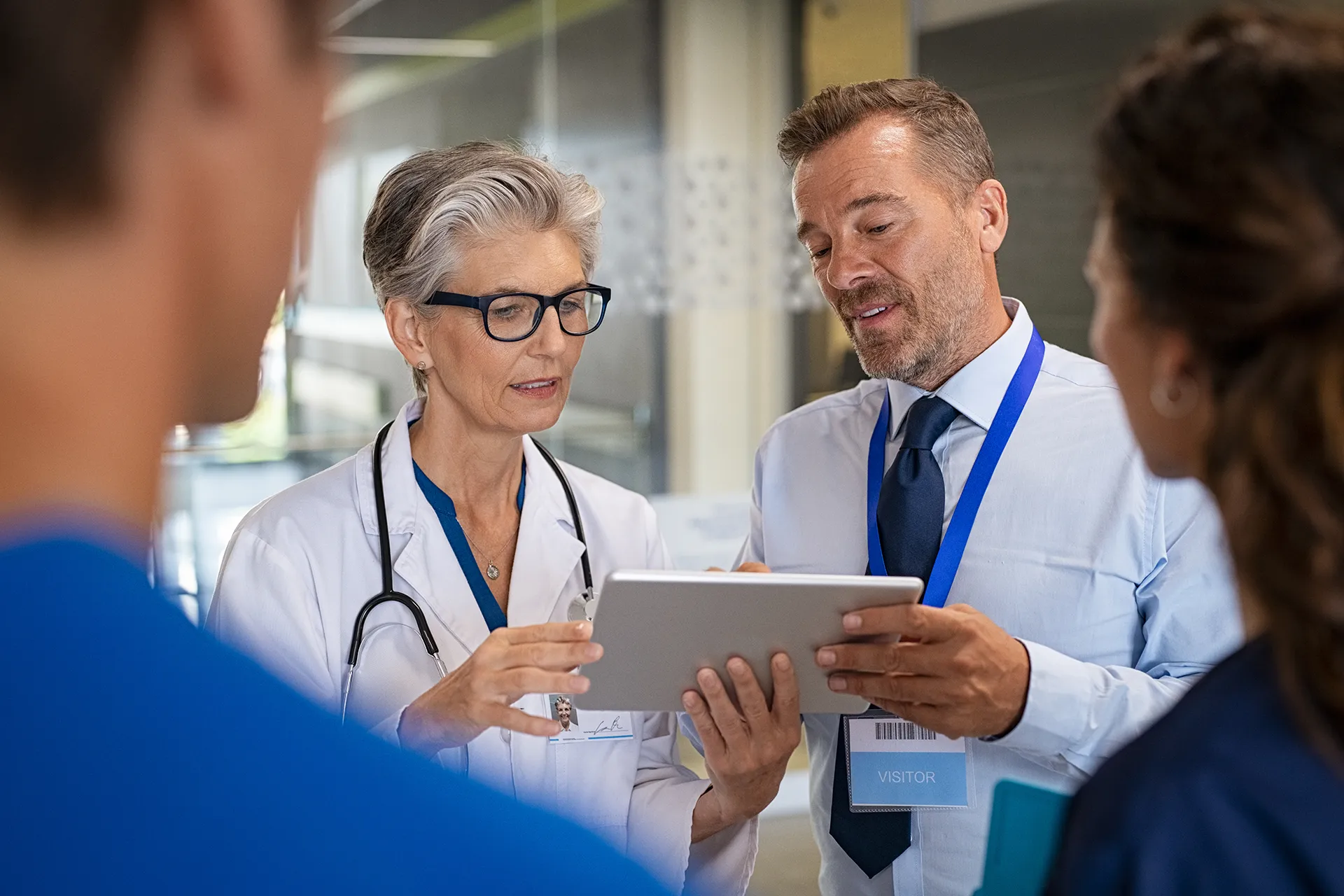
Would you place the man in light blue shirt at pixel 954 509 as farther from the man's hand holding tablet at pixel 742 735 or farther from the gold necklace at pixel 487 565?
the gold necklace at pixel 487 565

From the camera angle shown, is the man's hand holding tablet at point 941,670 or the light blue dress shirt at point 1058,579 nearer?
the man's hand holding tablet at point 941,670

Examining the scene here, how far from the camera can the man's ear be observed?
8.07ft

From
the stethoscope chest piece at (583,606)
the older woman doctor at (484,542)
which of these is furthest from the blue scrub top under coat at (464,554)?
the stethoscope chest piece at (583,606)

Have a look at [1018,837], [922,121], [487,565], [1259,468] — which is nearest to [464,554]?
[487,565]

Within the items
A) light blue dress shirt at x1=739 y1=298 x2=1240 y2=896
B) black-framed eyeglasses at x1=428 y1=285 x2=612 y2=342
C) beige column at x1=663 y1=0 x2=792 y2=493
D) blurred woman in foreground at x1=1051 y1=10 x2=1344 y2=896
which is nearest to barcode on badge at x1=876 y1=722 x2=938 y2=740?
light blue dress shirt at x1=739 y1=298 x2=1240 y2=896

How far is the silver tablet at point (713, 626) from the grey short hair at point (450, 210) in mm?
869

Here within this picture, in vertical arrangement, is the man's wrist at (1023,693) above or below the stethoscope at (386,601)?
below

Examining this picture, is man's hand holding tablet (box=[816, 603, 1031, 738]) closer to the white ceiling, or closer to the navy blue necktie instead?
the navy blue necktie

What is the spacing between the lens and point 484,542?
2357 millimetres

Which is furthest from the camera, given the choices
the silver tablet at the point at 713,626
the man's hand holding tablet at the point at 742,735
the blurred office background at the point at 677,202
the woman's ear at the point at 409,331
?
the blurred office background at the point at 677,202

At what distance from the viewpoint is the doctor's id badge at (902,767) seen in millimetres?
2105

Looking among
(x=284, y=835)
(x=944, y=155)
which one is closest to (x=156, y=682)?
(x=284, y=835)

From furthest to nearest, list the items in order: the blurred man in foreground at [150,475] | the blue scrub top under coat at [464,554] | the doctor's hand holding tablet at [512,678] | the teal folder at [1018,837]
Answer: the blue scrub top under coat at [464,554]
the doctor's hand holding tablet at [512,678]
the teal folder at [1018,837]
the blurred man in foreground at [150,475]

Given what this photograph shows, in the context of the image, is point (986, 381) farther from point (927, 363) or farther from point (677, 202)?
point (677, 202)
